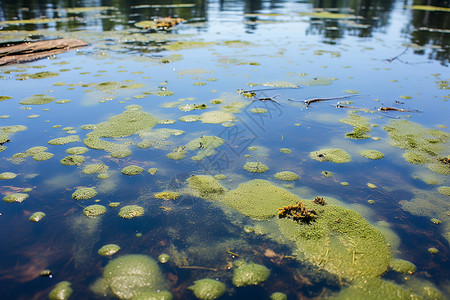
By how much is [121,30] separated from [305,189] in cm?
1089

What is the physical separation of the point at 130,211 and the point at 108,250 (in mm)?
438

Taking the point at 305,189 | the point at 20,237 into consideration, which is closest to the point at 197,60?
the point at 305,189

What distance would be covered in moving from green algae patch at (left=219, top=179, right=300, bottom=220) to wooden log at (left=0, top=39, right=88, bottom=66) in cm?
719

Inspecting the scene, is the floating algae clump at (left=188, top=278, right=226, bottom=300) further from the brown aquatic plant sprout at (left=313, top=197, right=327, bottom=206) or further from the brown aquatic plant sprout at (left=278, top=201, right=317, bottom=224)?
the brown aquatic plant sprout at (left=313, top=197, right=327, bottom=206)

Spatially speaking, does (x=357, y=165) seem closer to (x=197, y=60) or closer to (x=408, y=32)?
(x=197, y=60)

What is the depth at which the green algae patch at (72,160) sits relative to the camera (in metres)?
3.34

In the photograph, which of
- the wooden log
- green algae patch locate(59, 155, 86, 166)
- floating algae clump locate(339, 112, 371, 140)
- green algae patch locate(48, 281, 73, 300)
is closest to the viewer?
green algae patch locate(48, 281, 73, 300)

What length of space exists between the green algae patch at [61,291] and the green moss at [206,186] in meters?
1.27

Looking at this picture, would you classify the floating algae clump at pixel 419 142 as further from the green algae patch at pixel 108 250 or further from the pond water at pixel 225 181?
the green algae patch at pixel 108 250

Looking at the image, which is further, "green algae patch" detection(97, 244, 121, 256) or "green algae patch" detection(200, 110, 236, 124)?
"green algae patch" detection(200, 110, 236, 124)

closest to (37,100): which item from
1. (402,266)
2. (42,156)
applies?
(42,156)

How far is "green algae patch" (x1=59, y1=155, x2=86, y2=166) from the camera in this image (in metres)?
3.34

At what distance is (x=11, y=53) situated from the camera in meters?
7.68

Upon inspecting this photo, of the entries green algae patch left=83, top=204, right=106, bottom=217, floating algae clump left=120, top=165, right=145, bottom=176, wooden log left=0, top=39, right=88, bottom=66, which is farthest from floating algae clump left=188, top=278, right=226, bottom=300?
wooden log left=0, top=39, right=88, bottom=66
